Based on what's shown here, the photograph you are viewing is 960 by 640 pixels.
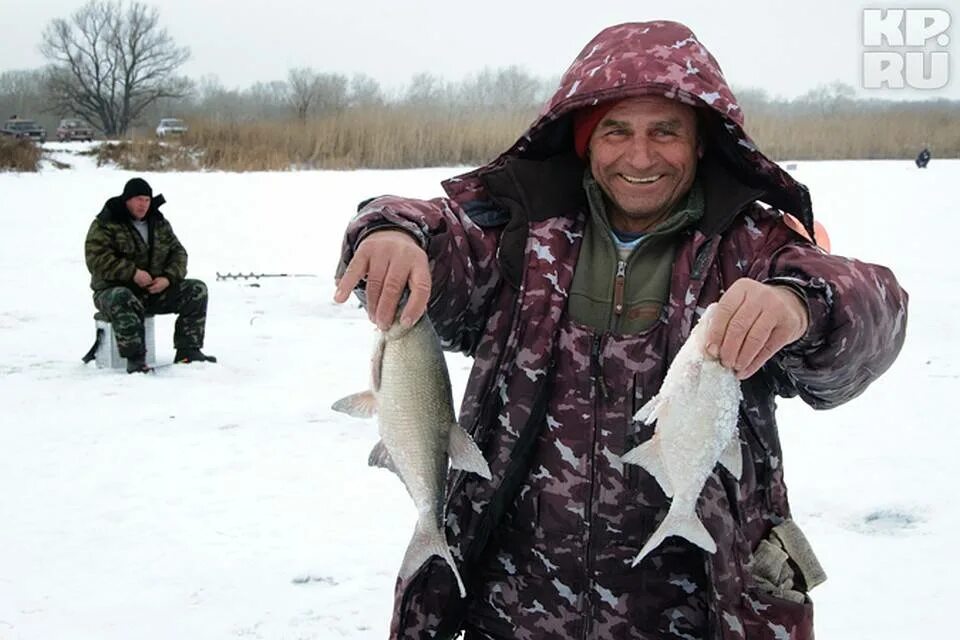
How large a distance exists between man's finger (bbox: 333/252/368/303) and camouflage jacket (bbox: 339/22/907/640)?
0.15 m

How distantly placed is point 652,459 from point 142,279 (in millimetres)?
7331

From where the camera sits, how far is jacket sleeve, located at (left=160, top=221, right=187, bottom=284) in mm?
8781

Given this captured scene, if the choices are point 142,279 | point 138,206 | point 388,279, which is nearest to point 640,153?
point 388,279

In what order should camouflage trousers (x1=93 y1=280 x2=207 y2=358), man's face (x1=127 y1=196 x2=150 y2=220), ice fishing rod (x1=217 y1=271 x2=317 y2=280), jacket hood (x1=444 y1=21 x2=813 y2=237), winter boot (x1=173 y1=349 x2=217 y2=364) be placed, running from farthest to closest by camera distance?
ice fishing rod (x1=217 y1=271 x2=317 y2=280) → winter boot (x1=173 y1=349 x2=217 y2=364) → man's face (x1=127 y1=196 x2=150 y2=220) → camouflage trousers (x1=93 y1=280 x2=207 y2=358) → jacket hood (x1=444 y1=21 x2=813 y2=237)

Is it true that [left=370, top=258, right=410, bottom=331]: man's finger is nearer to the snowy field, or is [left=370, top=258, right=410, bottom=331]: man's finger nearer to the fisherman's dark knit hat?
the snowy field

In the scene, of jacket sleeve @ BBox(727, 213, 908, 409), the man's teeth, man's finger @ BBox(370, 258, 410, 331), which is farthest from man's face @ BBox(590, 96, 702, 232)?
man's finger @ BBox(370, 258, 410, 331)

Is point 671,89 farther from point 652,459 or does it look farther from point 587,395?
point 652,459

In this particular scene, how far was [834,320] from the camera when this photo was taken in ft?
6.57

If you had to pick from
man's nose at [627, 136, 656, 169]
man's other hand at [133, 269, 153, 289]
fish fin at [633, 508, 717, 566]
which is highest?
man's nose at [627, 136, 656, 169]

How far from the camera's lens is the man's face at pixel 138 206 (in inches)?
337

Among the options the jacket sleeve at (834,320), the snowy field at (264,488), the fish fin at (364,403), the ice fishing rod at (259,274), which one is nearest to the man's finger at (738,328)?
the jacket sleeve at (834,320)

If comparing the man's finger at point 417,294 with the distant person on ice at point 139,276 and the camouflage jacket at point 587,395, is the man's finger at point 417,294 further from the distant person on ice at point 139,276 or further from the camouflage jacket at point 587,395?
the distant person on ice at point 139,276

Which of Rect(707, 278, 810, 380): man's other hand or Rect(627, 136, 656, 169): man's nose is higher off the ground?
Rect(627, 136, 656, 169): man's nose

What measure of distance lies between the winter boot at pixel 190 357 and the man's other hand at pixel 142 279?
667mm
